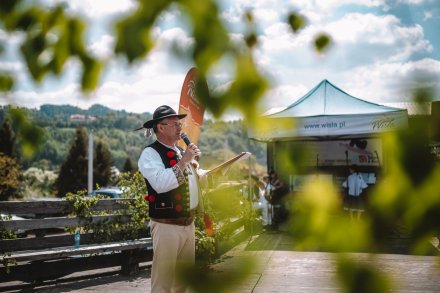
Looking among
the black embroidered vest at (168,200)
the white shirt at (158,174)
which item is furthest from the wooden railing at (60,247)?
the black embroidered vest at (168,200)

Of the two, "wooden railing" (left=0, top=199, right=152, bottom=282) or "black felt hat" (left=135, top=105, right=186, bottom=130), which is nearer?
"black felt hat" (left=135, top=105, right=186, bottom=130)

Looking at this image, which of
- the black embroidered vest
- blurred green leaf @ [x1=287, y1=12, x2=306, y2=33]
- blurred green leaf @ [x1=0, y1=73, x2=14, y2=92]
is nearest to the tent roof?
the black embroidered vest

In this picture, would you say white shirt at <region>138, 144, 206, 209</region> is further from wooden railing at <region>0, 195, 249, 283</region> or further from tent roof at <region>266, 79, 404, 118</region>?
tent roof at <region>266, 79, 404, 118</region>

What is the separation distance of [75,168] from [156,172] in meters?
45.9

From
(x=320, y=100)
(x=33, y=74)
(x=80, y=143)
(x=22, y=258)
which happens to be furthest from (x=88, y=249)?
(x=80, y=143)

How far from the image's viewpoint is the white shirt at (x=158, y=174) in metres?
3.33

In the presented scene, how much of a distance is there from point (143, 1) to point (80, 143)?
50.6 metres

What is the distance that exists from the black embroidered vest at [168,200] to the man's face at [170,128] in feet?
0.42

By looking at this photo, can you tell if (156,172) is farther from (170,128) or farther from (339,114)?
(339,114)

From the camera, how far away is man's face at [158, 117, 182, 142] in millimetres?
3697

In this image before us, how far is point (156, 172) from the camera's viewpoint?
340 cm

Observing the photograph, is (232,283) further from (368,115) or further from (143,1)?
(368,115)

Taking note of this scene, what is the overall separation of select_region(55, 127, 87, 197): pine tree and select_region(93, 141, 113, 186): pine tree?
8.73 feet

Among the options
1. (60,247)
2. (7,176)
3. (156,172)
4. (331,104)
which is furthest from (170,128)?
(7,176)
